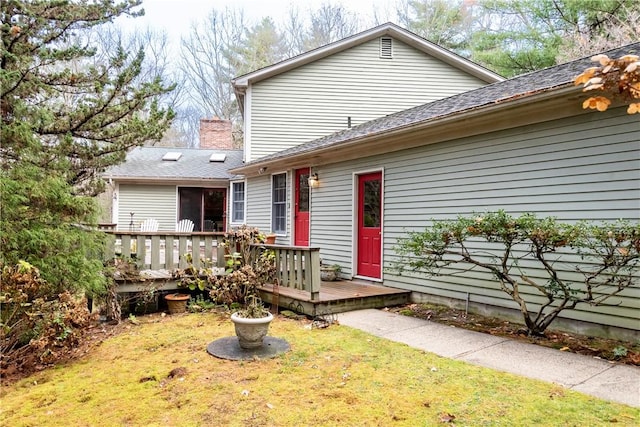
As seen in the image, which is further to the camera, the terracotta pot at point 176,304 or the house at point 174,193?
the house at point 174,193

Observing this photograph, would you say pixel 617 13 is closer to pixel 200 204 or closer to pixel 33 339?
pixel 200 204

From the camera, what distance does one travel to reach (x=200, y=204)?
1472 cm

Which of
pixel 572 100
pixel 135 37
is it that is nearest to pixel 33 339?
pixel 572 100

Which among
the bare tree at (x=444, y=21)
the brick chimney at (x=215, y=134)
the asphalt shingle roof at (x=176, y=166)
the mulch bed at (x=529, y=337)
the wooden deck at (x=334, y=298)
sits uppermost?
the bare tree at (x=444, y=21)

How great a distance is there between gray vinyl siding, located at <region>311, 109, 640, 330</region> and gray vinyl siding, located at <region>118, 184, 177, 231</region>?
865 centimetres

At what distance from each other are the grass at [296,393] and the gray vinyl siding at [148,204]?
34.2ft

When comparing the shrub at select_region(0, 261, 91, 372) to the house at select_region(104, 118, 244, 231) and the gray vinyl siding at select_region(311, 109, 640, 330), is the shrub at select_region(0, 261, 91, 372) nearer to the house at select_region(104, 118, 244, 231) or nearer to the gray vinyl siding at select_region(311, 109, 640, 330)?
the gray vinyl siding at select_region(311, 109, 640, 330)

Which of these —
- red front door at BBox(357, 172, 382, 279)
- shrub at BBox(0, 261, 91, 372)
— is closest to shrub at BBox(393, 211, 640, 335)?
red front door at BBox(357, 172, 382, 279)

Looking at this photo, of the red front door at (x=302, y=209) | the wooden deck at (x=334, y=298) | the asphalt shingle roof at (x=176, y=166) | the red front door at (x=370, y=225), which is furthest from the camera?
the asphalt shingle roof at (x=176, y=166)

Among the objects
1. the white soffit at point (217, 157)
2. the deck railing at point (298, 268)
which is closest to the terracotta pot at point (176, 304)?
the deck railing at point (298, 268)

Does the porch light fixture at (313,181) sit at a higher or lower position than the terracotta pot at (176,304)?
higher

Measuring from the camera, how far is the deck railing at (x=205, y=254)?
557cm

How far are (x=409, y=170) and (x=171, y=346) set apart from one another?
14.3ft

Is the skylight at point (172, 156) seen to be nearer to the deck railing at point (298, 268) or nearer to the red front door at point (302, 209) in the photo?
the red front door at point (302, 209)
